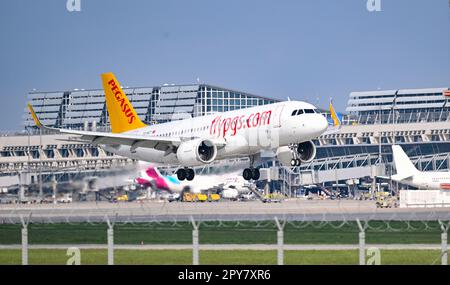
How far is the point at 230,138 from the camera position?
232 ft

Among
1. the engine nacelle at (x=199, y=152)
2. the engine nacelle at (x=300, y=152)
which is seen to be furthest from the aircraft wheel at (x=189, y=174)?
the engine nacelle at (x=300, y=152)

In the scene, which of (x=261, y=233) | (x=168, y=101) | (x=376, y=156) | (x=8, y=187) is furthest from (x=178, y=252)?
(x=168, y=101)

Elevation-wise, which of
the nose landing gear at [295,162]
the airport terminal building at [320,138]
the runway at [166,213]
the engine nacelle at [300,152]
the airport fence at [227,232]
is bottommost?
the airport fence at [227,232]

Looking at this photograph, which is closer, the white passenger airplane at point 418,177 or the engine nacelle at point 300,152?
the engine nacelle at point 300,152

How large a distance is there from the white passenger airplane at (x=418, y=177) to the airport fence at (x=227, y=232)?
24.9 metres

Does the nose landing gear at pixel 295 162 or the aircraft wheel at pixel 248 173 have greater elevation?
the nose landing gear at pixel 295 162

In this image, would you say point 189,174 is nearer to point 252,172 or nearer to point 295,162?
point 252,172

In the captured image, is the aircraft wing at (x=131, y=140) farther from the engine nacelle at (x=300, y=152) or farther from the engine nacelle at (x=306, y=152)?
the engine nacelle at (x=306, y=152)

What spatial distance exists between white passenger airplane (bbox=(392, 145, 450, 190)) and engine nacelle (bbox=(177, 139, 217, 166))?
34.8m

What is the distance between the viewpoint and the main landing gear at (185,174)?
75.9 metres

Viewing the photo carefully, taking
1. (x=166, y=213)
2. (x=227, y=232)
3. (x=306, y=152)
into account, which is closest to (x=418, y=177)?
(x=306, y=152)

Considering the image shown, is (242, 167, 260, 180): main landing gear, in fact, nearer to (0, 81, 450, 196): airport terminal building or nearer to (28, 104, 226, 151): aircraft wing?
(28, 104, 226, 151): aircraft wing

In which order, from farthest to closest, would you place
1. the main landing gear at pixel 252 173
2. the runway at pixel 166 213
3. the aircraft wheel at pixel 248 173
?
the aircraft wheel at pixel 248 173 < the main landing gear at pixel 252 173 < the runway at pixel 166 213
